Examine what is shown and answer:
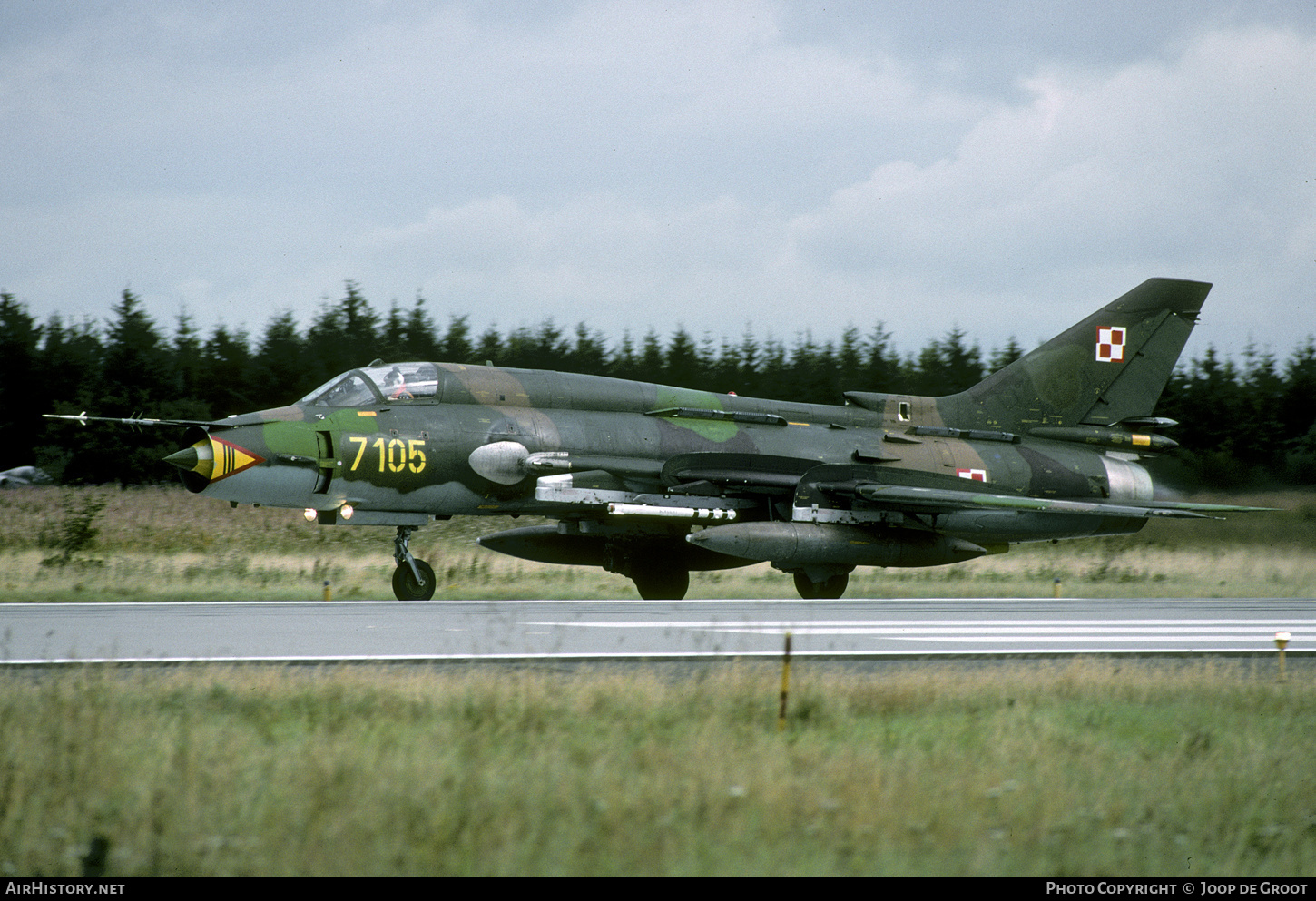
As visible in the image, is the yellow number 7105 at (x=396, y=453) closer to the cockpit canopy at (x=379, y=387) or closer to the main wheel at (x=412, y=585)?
the cockpit canopy at (x=379, y=387)

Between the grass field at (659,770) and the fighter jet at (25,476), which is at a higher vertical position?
the fighter jet at (25,476)

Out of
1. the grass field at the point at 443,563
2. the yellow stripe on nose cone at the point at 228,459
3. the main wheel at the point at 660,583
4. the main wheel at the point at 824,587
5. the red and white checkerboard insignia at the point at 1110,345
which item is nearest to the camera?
the yellow stripe on nose cone at the point at 228,459

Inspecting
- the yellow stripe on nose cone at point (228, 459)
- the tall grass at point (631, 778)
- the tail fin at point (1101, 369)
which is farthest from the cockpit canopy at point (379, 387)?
the tail fin at point (1101, 369)

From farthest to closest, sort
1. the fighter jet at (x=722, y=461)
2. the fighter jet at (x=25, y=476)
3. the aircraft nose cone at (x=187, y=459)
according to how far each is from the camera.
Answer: the fighter jet at (x=25, y=476), the fighter jet at (x=722, y=461), the aircraft nose cone at (x=187, y=459)

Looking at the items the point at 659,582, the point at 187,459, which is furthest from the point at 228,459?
the point at 659,582

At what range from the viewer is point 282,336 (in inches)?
1555

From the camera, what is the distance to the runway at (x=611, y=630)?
32.9 ft

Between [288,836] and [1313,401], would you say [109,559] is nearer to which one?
[288,836]

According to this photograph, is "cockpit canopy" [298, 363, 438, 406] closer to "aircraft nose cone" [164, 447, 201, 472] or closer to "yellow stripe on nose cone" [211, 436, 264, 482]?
"yellow stripe on nose cone" [211, 436, 264, 482]

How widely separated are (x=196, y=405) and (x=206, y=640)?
25387 mm

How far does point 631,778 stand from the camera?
5.55m

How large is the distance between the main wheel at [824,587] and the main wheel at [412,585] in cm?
599

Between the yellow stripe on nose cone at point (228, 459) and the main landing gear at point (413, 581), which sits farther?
the main landing gear at point (413, 581)
